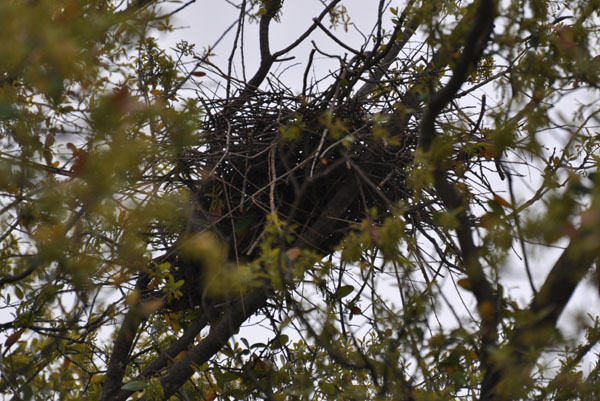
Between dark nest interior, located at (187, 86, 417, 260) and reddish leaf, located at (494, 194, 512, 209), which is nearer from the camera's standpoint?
reddish leaf, located at (494, 194, 512, 209)

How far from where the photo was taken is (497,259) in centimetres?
145

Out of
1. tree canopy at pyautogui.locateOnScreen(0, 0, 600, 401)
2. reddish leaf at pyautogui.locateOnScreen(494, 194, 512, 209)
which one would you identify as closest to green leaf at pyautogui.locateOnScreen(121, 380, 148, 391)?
tree canopy at pyautogui.locateOnScreen(0, 0, 600, 401)

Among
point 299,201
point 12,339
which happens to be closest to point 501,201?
point 299,201

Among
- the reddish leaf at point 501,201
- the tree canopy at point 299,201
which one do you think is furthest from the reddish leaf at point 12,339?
the reddish leaf at point 501,201

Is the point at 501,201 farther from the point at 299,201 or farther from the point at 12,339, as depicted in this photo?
the point at 12,339

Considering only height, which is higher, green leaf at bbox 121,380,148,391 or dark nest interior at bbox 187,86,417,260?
dark nest interior at bbox 187,86,417,260

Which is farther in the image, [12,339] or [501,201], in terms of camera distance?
[12,339]

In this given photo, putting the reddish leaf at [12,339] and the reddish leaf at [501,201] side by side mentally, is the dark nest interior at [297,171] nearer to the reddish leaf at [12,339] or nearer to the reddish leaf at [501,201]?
the reddish leaf at [501,201]

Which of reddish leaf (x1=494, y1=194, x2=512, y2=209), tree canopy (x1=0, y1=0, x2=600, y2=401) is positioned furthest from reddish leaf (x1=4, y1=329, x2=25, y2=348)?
reddish leaf (x1=494, y1=194, x2=512, y2=209)

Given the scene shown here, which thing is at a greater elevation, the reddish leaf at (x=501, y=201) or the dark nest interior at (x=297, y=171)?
the dark nest interior at (x=297, y=171)

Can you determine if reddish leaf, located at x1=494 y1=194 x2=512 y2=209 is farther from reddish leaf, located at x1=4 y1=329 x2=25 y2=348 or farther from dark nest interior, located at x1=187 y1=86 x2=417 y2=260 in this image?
reddish leaf, located at x1=4 y1=329 x2=25 y2=348

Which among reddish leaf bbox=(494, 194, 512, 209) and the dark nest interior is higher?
the dark nest interior

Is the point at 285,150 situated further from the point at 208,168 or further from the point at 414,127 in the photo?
the point at 414,127

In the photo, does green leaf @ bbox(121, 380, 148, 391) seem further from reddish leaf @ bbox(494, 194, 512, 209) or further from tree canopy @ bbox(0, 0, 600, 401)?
reddish leaf @ bbox(494, 194, 512, 209)
